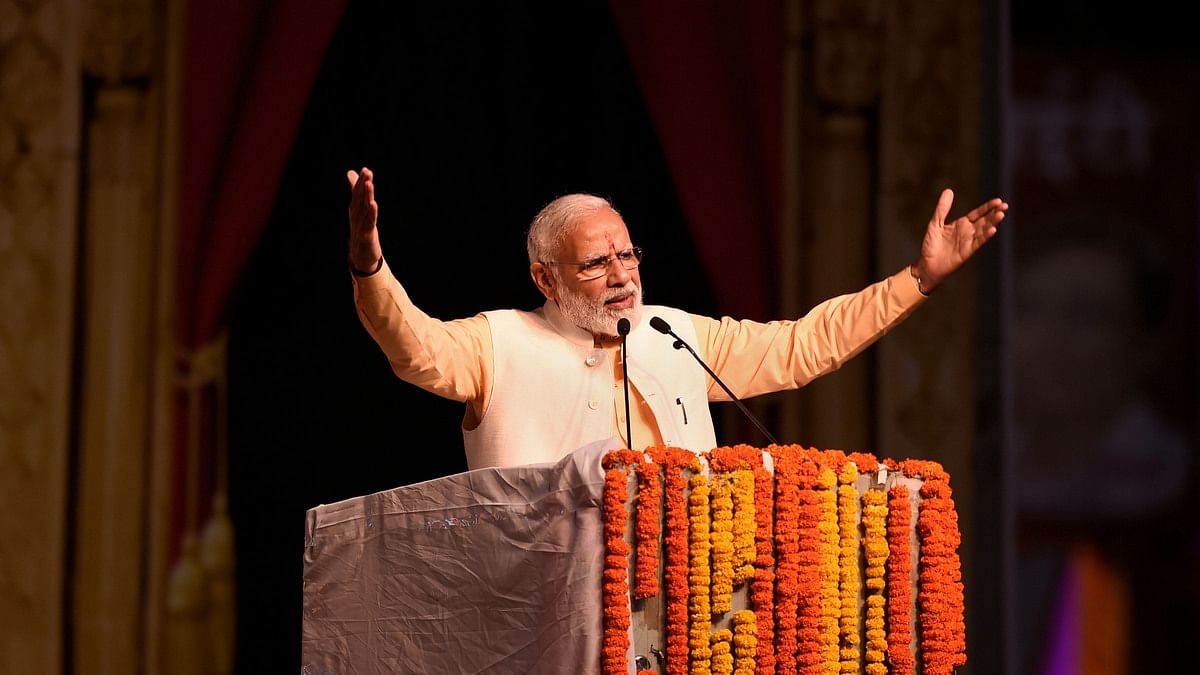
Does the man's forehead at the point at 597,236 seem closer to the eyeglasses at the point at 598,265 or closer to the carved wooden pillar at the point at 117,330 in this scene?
the eyeglasses at the point at 598,265

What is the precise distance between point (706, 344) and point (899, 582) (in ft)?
3.41

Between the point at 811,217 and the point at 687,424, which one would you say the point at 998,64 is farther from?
the point at 687,424

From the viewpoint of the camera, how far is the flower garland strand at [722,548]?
2.04 meters

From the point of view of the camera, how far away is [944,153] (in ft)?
15.8

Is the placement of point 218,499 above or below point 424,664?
above

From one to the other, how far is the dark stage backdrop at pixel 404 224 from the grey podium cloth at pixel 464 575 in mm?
1848

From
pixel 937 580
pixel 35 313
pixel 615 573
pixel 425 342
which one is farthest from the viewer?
pixel 35 313

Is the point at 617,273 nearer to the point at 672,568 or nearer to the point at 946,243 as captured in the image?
the point at 946,243

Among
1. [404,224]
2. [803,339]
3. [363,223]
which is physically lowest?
[803,339]

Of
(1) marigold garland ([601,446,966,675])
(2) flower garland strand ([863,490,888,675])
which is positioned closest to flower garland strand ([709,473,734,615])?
(1) marigold garland ([601,446,966,675])

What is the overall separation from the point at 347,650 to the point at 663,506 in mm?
653

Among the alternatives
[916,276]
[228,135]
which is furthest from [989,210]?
[228,135]

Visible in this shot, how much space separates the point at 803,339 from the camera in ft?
9.93

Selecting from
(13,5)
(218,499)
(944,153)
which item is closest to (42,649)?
(218,499)
